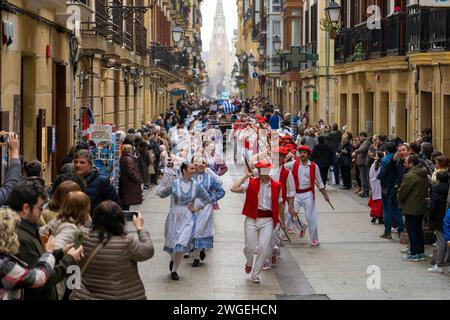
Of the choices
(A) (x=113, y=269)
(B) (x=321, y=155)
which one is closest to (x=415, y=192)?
(A) (x=113, y=269)

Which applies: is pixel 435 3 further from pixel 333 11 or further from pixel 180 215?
pixel 333 11

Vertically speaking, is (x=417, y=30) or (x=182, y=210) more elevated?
(x=417, y=30)

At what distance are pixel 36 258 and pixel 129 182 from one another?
10671 mm

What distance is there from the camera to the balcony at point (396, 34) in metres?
23.7

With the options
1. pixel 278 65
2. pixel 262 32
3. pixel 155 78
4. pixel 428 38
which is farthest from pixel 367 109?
pixel 262 32

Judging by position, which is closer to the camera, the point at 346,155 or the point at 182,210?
the point at 182,210

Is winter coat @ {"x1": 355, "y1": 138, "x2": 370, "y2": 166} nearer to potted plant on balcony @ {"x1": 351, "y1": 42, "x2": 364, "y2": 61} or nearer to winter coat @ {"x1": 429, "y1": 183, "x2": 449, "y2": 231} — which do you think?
potted plant on balcony @ {"x1": 351, "y1": 42, "x2": 364, "y2": 61}

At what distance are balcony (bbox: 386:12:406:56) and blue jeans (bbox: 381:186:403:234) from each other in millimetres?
8598

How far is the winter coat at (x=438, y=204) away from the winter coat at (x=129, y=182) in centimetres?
640

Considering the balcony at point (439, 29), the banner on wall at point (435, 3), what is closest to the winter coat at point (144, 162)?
the balcony at point (439, 29)

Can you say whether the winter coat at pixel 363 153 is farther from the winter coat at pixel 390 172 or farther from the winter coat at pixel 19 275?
the winter coat at pixel 19 275

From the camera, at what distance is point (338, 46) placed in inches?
1329

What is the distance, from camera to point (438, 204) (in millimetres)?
12758
